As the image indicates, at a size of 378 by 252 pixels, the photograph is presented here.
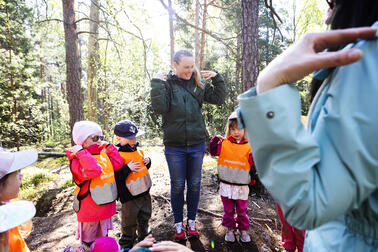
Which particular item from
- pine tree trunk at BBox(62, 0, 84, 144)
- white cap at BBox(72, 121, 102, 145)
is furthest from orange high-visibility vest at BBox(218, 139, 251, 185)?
pine tree trunk at BBox(62, 0, 84, 144)

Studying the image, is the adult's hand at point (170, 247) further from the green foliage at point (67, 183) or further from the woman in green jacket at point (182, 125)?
the green foliage at point (67, 183)

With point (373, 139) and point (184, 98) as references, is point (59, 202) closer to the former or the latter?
point (184, 98)

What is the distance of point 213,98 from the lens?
3201mm

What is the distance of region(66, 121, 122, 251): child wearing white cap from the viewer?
2621 mm

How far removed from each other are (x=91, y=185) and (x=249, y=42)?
346 cm

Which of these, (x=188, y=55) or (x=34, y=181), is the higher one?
(x=188, y=55)

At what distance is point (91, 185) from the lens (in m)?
2.69

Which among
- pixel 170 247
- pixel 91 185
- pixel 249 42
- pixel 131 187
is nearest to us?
pixel 170 247

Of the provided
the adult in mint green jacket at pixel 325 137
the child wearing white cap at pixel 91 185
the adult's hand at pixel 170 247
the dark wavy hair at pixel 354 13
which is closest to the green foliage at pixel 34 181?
the child wearing white cap at pixel 91 185

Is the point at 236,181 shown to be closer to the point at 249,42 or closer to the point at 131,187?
the point at 131,187

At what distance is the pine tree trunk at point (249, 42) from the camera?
402 centimetres

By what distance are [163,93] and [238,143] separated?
121cm

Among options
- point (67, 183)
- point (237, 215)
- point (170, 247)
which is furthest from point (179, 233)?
point (67, 183)

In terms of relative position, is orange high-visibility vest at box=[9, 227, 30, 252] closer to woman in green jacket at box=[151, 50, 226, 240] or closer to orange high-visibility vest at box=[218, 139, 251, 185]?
woman in green jacket at box=[151, 50, 226, 240]
